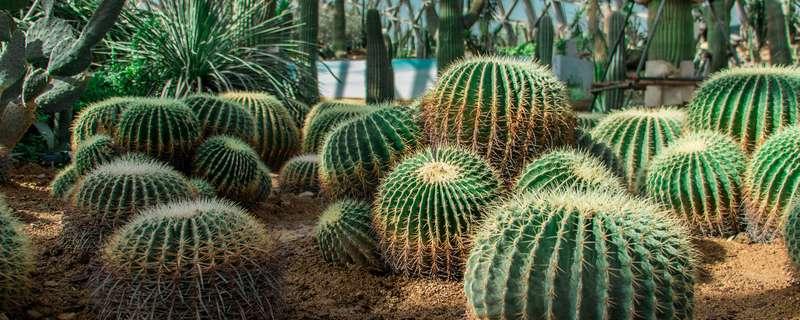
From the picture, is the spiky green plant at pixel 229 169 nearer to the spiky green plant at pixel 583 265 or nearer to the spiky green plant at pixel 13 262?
the spiky green plant at pixel 13 262

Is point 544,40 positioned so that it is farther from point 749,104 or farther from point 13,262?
point 13,262

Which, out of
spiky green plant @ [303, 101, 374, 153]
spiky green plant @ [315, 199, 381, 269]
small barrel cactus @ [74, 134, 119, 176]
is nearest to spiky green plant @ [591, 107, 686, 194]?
spiky green plant @ [315, 199, 381, 269]

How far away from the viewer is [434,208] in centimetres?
336

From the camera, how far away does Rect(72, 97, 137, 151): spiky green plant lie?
5035mm

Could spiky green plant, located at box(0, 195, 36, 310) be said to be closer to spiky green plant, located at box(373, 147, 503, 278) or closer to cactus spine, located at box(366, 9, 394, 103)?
spiky green plant, located at box(373, 147, 503, 278)

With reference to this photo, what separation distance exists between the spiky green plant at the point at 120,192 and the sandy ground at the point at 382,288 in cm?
19

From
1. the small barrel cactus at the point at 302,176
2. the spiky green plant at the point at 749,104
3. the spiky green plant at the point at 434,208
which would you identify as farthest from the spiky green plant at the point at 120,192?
the spiky green plant at the point at 749,104

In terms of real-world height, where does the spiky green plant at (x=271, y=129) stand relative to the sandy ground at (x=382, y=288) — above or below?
above

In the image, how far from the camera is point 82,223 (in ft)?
11.8

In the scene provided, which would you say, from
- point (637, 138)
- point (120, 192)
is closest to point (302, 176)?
point (120, 192)

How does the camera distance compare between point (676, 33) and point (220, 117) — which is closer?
point (220, 117)

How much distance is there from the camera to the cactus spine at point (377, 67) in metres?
10.1

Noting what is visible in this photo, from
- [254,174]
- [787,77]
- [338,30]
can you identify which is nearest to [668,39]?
[787,77]

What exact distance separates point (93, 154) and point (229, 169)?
83 cm
